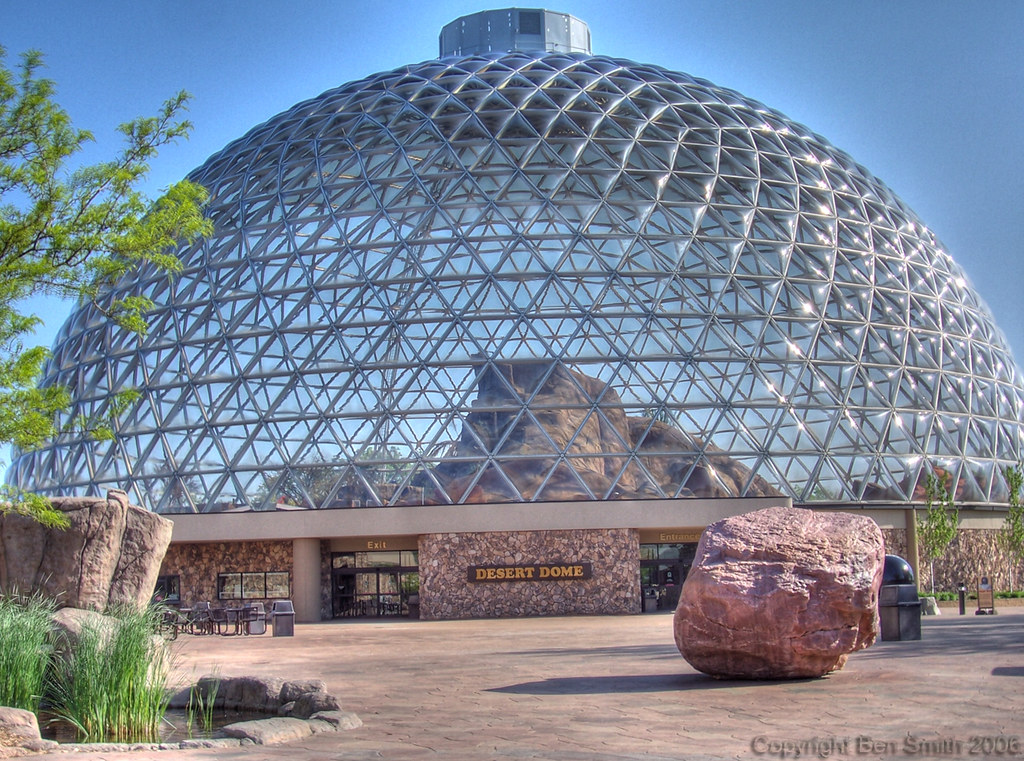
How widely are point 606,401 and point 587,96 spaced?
12621 millimetres

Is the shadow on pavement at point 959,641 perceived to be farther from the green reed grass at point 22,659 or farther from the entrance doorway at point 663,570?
the green reed grass at point 22,659

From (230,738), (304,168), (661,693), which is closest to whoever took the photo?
(230,738)

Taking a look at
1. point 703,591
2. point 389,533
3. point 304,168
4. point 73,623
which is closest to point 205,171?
point 304,168

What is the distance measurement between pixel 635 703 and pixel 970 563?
30.3 meters

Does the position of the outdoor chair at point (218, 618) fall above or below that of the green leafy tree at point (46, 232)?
below

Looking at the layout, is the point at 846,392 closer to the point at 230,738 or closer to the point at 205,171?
the point at 205,171

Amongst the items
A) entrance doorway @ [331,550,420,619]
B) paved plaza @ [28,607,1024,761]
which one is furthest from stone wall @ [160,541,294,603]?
paved plaza @ [28,607,1024,761]

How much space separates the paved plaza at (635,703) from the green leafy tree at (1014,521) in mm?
17995

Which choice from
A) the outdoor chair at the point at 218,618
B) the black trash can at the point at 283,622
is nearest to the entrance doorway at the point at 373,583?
the outdoor chair at the point at 218,618

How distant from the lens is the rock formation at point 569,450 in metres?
32.1

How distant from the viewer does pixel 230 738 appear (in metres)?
10.6

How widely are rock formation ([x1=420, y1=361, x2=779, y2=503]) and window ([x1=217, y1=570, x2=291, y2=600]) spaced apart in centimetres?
640

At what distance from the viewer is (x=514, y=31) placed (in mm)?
48000

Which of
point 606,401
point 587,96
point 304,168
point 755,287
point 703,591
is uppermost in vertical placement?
point 587,96
